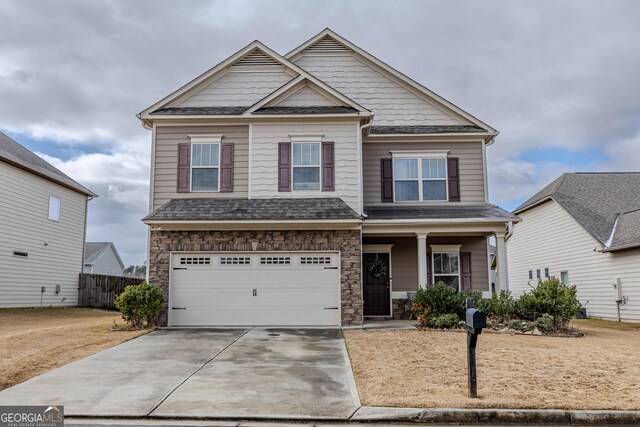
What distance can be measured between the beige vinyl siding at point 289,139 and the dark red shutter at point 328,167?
0.35 ft

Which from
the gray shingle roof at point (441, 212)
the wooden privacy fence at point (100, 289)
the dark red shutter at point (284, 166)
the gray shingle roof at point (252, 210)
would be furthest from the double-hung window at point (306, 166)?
the wooden privacy fence at point (100, 289)

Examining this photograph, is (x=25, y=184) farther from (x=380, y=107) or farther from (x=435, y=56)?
(x=435, y=56)

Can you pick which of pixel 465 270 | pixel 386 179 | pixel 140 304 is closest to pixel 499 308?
pixel 465 270

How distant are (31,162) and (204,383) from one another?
1792 cm

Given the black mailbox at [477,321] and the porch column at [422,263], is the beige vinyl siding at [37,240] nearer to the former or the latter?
the porch column at [422,263]

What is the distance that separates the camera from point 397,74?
1755 centimetres

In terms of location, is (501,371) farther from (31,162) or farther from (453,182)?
(31,162)

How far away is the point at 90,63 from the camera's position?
1738cm

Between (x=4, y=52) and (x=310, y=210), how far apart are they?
40.5ft

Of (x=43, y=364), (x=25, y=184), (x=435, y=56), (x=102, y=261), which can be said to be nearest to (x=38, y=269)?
(x=25, y=184)

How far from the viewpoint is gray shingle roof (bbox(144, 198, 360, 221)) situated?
13.5 metres

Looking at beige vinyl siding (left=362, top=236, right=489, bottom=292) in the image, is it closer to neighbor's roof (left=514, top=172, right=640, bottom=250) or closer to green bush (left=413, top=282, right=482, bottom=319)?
green bush (left=413, top=282, right=482, bottom=319)

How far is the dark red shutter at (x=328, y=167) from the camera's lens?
14.7m

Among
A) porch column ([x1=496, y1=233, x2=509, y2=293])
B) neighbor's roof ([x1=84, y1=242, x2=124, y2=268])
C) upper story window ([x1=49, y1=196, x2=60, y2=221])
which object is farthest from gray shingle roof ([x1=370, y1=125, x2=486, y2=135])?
neighbor's roof ([x1=84, y1=242, x2=124, y2=268])
